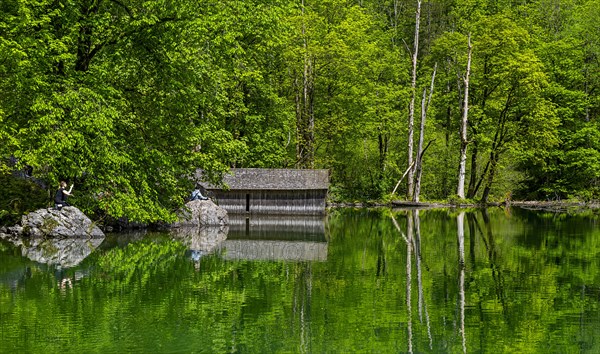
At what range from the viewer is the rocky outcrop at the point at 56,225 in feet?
80.0

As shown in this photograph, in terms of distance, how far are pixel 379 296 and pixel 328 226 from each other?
17619mm

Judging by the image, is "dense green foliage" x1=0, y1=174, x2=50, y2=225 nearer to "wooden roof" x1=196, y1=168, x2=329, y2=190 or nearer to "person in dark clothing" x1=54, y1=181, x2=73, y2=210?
"person in dark clothing" x1=54, y1=181, x2=73, y2=210

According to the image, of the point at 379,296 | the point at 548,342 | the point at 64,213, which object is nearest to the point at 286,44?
the point at 64,213

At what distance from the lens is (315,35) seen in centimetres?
4697

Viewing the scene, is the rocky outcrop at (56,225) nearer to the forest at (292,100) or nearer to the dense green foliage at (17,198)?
the forest at (292,100)

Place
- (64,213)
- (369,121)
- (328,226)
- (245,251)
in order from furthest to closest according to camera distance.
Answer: (369,121) < (328,226) < (64,213) < (245,251)

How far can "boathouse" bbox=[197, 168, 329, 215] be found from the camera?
37531 millimetres

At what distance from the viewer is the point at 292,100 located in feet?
163

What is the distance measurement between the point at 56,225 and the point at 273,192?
15.0 metres

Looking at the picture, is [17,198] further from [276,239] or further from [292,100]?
[292,100]

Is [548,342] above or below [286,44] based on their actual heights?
below

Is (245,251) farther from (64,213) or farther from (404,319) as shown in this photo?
(404,319)

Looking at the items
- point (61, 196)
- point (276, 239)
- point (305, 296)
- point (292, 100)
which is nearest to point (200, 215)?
point (276, 239)

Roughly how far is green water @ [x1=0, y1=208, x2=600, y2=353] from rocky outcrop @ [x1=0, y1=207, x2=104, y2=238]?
4.58 feet
